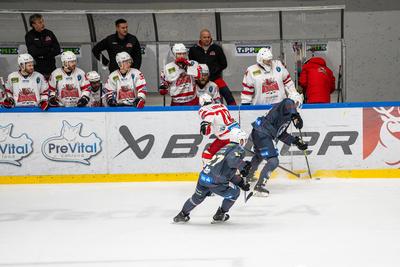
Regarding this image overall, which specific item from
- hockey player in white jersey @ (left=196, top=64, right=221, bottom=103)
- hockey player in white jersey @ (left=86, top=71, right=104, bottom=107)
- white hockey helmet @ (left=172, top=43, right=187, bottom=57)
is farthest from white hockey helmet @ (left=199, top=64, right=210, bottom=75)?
hockey player in white jersey @ (left=86, top=71, right=104, bottom=107)

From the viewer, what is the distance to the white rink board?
33.2ft

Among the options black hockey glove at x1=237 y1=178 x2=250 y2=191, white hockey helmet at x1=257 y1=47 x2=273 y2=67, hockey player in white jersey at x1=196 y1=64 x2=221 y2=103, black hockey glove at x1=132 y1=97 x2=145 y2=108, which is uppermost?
white hockey helmet at x1=257 y1=47 x2=273 y2=67

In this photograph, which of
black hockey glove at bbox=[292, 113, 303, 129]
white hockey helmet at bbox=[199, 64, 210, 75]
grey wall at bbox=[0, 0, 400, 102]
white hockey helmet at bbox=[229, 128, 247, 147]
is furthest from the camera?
grey wall at bbox=[0, 0, 400, 102]

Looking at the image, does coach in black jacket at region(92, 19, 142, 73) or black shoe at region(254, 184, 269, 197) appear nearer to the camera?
black shoe at region(254, 184, 269, 197)

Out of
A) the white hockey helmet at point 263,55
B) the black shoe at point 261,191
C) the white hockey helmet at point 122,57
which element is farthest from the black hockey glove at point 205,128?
the white hockey helmet at point 122,57

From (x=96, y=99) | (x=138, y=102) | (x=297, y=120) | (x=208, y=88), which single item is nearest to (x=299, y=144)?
(x=297, y=120)

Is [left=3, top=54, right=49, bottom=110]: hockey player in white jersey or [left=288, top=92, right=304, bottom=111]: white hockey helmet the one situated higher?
[left=3, top=54, right=49, bottom=110]: hockey player in white jersey

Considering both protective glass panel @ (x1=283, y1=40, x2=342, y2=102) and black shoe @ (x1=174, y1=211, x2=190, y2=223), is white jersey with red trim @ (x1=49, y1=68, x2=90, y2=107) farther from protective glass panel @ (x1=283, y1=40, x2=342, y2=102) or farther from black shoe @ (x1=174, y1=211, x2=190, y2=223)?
black shoe @ (x1=174, y1=211, x2=190, y2=223)

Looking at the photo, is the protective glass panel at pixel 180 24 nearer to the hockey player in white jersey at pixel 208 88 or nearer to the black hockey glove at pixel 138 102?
the hockey player in white jersey at pixel 208 88

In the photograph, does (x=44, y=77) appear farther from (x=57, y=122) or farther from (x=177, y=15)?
(x=177, y=15)

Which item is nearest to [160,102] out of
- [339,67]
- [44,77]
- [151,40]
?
[151,40]

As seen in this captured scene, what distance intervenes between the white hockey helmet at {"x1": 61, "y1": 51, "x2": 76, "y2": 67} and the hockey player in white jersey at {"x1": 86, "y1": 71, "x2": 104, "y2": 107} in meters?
0.41

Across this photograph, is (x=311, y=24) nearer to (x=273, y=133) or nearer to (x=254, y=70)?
(x=254, y=70)

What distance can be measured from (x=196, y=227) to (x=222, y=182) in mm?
481
